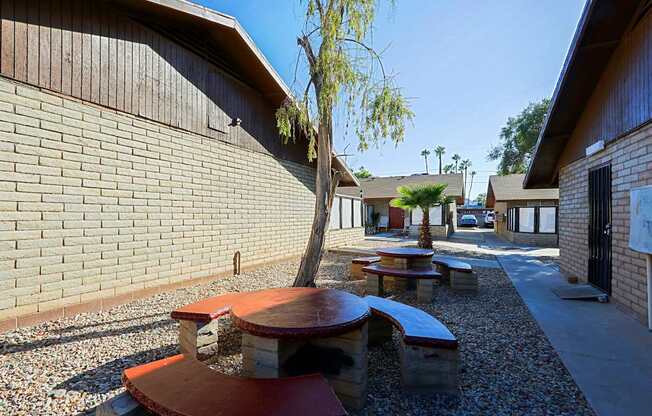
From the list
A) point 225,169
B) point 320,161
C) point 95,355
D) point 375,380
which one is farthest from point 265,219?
point 375,380

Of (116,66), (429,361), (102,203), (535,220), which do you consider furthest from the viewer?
(535,220)

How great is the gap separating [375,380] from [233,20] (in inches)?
262

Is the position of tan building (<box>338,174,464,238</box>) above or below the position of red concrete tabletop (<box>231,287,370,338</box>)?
above

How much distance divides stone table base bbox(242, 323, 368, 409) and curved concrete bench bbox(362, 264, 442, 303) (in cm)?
309

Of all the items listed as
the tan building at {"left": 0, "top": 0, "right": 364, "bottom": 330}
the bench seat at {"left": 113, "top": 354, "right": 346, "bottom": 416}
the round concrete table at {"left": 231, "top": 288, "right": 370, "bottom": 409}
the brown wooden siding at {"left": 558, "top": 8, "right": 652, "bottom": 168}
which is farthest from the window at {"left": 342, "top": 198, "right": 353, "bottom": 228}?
the bench seat at {"left": 113, "top": 354, "right": 346, "bottom": 416}

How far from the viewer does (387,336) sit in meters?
3.65

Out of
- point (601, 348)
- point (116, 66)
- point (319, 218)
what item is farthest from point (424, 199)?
point (116, 66)

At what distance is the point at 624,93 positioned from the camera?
503 cm

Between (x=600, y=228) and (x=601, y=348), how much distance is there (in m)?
3.25

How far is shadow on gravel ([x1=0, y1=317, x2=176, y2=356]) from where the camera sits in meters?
3.32

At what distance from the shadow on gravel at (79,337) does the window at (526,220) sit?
661 inches

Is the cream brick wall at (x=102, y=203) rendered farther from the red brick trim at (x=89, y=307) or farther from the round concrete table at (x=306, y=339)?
the round concrete table at (x=306, y=339)

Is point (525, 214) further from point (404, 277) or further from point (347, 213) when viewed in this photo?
point (404, 277)

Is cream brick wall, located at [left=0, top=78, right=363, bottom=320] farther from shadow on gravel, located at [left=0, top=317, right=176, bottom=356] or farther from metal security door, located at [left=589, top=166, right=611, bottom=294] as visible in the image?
metal security door, located at [left=589, top=166, right=611, bottom=294]
